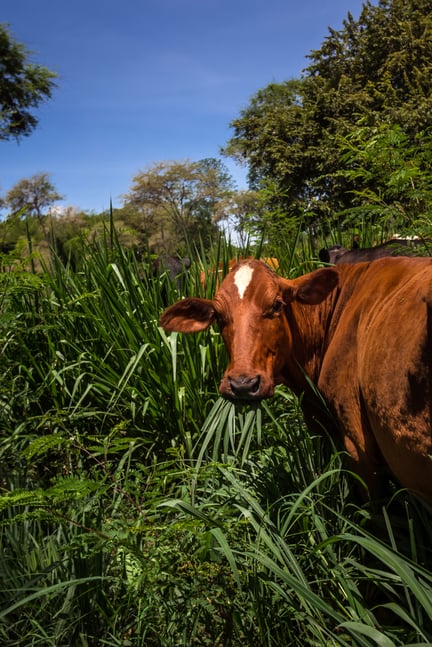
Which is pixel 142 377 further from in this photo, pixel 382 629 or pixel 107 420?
pixel 382 629

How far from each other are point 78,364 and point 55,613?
6.84ft

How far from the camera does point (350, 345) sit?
8.62ft

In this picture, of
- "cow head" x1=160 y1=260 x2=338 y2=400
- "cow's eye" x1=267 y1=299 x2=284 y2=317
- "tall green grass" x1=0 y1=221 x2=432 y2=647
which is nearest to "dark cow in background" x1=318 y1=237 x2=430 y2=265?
"tall green grass" x1=0 y1=221 x2=432 y2=647

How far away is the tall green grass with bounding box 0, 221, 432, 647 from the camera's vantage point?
2.17 meters

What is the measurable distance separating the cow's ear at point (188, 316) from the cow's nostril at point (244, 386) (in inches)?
22.5

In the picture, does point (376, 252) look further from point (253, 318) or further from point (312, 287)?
point (253, 318)

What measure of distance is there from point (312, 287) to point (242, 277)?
1.35ft

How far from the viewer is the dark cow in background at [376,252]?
350 centimetres

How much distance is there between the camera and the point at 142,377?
4051 millimetres

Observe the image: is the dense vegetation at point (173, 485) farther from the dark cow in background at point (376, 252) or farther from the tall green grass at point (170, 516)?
the dark cow in background at point (376, 252)

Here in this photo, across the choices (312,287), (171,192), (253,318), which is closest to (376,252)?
(312,287)

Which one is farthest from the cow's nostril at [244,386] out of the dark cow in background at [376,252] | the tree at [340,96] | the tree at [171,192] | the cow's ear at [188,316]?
the tree at [171,192]

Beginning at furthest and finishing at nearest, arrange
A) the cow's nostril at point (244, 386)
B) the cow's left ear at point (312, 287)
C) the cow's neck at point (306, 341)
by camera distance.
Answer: the cow's neck at point (306, 341) < the cow's left ear at point (312, 287) < the cow's nostril at point (244, 386)

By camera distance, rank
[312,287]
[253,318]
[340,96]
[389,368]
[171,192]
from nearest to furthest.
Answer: [389,368], [253,318], [312,287], [340,96], [171,192]
